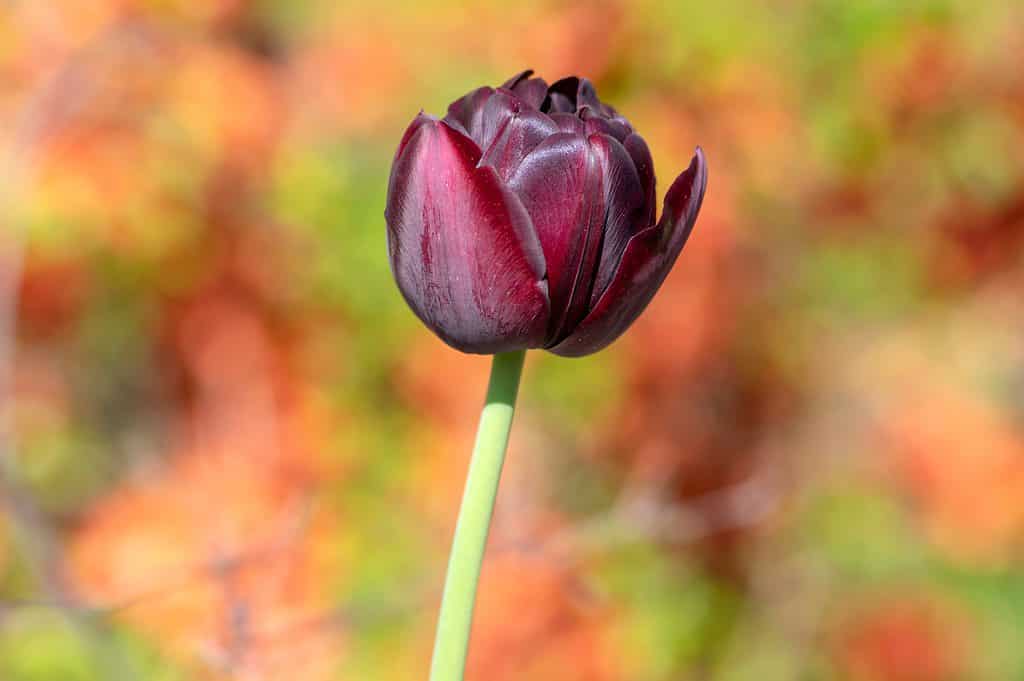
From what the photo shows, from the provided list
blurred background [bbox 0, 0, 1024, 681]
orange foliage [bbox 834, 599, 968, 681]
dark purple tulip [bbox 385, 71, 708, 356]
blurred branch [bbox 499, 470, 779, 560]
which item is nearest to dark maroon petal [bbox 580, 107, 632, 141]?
dark purple tulip [bbox 385, 71, 708, 356]

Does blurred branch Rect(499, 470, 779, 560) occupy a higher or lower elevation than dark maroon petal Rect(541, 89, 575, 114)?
higher

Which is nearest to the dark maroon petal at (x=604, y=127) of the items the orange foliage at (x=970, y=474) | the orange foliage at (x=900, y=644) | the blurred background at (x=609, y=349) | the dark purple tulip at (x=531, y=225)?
the dark purple tulip at (x=531, y=225)

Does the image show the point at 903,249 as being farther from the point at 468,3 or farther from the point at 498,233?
the point at 498,233

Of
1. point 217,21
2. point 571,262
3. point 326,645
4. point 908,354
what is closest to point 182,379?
point 217,21

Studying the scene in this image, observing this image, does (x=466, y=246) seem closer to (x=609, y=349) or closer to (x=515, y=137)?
(x=515, y=137)

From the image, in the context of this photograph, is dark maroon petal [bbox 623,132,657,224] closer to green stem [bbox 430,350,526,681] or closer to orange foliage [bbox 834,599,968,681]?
green stem [bbox 430,350,526,681]

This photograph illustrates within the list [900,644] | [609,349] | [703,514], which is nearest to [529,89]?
[609,349]

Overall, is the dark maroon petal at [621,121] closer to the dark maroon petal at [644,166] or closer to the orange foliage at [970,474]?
the dark maroon petal at [644,166]
